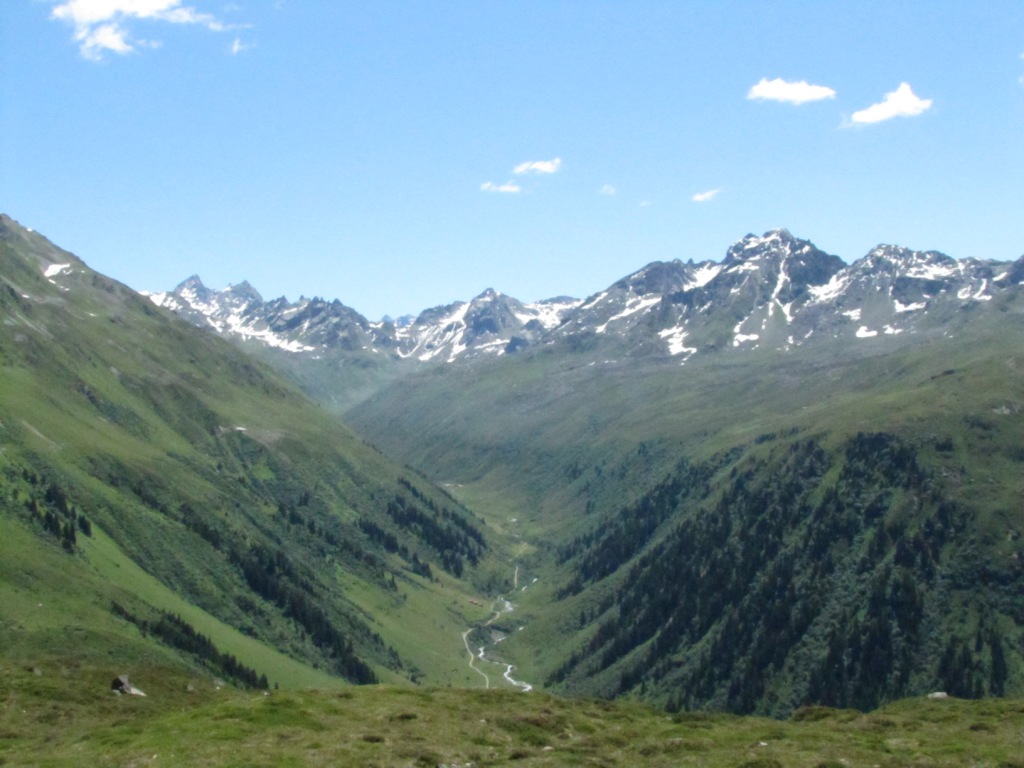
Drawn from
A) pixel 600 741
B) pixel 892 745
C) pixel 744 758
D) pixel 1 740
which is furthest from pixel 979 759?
pixel 1 740

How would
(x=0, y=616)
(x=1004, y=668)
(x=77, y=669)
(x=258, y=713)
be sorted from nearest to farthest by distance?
(x=258, y=713)
(x=77, y=669)
(x=0, y=616)
(x=1004, y=668)

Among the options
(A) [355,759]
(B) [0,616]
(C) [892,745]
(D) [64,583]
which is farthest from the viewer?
(D) [64,583]

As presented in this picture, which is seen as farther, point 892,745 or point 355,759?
point 892,745

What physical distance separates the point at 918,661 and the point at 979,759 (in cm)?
15205

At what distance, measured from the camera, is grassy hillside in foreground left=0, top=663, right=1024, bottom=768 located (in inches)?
2489

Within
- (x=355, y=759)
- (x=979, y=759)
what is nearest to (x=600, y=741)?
(x=355, y=759)

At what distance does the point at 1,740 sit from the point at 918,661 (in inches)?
7145

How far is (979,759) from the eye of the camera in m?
62.8

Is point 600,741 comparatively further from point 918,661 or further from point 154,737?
point 918,661

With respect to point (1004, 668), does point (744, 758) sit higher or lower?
higher

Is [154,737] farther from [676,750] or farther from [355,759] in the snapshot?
[676,750]

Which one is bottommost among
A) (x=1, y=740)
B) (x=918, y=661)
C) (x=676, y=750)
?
(x=918, y=661)

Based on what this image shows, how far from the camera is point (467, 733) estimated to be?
72.8 m

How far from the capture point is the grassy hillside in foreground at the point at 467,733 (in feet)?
207
